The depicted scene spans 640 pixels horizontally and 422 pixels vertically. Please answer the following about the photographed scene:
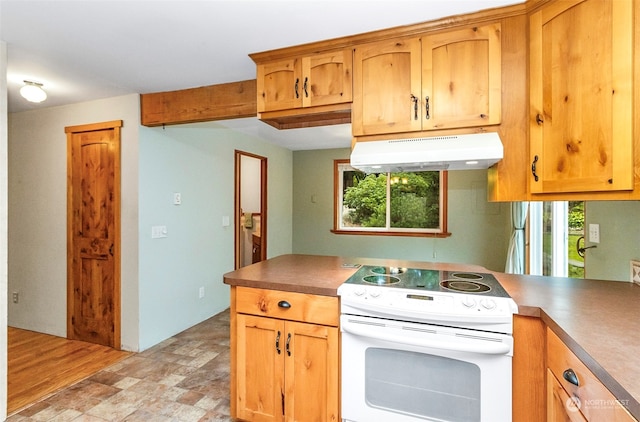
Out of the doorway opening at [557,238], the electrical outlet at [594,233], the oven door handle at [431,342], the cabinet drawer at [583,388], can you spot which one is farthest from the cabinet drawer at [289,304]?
the doorway opening at [557,238]

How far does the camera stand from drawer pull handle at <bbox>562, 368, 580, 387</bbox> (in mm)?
1017

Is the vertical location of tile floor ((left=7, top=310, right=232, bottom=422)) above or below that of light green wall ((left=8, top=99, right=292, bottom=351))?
below

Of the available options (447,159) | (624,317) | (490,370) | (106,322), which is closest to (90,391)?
(106,322)

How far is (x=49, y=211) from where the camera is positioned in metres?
3.24

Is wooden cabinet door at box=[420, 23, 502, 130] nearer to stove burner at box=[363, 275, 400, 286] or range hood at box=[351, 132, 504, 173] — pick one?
range hood at box=[351, 132, 504, 173]

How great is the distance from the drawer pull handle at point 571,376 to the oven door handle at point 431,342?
262mm

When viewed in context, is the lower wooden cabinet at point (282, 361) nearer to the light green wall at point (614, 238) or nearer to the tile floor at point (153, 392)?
the tile floor at point (153, 392)

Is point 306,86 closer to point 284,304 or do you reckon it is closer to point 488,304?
point 284,304

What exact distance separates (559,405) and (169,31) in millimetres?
2576

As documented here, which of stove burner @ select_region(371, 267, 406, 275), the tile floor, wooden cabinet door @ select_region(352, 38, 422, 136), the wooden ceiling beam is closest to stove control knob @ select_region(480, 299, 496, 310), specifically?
stove burner @ select_region(371, 267, 406, 275)

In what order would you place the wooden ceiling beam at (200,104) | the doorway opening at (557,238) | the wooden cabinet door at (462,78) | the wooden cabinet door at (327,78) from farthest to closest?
the wooden ceiling beam at (200,104), the doorway opening at (557,238), the wooden cabinet door at (327,78), the wooden cabinet door at (462,78)

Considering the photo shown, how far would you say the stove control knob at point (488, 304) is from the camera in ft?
4.55

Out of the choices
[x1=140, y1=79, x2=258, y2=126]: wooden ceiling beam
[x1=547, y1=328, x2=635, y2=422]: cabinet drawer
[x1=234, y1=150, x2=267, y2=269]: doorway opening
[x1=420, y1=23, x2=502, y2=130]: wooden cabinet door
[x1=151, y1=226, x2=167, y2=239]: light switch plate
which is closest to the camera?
[x1=547, y1=328, x2=635, y2=422]: cabinet drawer

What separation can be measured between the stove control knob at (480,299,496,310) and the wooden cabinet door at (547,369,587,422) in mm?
301
